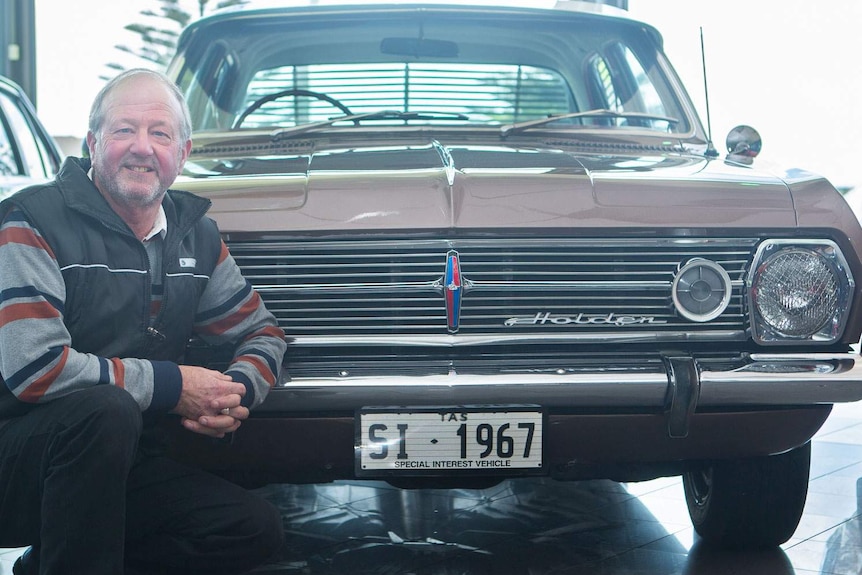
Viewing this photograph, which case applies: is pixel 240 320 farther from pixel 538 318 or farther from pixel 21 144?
pixel 21 144

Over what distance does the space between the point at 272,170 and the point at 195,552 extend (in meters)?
1.15

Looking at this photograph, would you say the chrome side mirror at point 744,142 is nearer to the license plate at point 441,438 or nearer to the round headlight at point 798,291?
the round headlight at point 798,291

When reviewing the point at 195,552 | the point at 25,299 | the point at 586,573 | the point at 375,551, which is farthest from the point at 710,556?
the point at 25,299

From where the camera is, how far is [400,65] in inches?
169

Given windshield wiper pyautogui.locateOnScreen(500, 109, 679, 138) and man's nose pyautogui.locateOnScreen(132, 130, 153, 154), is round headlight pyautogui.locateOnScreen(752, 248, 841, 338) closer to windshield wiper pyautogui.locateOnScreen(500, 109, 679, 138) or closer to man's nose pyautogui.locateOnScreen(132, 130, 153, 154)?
windshield wiper pyautogui.locateOnScreen(500, 109, 679, 138)

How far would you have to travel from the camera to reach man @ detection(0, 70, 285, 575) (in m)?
→ 2.48

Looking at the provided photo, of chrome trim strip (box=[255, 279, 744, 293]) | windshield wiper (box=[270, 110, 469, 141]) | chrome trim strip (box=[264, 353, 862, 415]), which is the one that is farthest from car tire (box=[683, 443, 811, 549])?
windshield wiper (box=[270, 110, 469, 141])

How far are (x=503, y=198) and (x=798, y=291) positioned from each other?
0.84 meters

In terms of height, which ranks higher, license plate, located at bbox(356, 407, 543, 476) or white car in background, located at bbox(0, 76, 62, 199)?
white car in background, located at bbox(0, 76, 62, 199)

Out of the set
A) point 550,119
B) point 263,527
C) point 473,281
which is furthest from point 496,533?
point 550,119

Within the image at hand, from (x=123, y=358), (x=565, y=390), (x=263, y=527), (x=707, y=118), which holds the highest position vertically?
(x=707, y=118)

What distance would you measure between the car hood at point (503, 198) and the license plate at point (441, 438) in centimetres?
49

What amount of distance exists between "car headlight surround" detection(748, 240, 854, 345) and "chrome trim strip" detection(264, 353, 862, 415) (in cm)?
13

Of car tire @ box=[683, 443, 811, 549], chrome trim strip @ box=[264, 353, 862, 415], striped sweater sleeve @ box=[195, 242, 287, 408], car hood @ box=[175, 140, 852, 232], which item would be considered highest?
car hood @ box=[175, 140, 852, 232]
